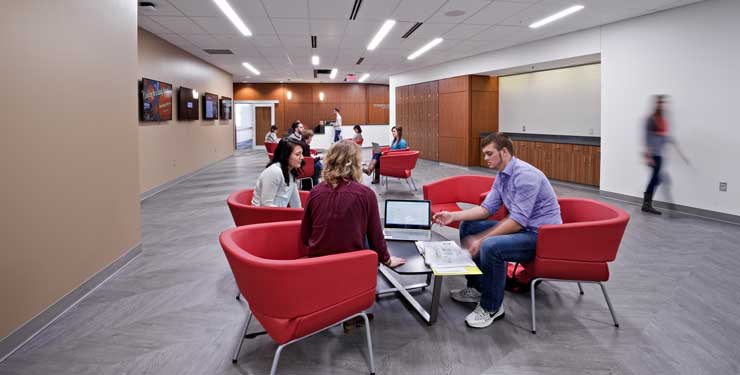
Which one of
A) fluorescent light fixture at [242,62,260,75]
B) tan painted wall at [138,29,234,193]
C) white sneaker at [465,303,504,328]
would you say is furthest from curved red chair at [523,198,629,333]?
fluorescent light fixture at [242,62,260,75]

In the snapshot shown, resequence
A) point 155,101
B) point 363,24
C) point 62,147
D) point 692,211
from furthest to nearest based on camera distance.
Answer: point 155,101
point 363,24
point 692,211
point 62,147

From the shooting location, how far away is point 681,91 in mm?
7129

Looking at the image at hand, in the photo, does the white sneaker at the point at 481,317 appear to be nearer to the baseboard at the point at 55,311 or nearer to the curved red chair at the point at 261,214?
the curved red chair at the point at 261,214

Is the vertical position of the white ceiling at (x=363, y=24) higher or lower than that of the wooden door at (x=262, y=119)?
higher

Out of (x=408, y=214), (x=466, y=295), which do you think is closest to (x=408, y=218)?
(x=408, y=214)

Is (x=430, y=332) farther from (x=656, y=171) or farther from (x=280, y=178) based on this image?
(x=656, y=171)

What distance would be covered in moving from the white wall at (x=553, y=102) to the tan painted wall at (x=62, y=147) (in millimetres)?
9125

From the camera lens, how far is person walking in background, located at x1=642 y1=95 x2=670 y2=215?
6.94 m

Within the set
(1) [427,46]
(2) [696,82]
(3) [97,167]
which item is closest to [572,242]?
(3) [97,167]

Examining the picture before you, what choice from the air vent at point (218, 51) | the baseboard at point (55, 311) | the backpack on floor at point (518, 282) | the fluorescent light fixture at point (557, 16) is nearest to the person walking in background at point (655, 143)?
the fluorescent light fixture at point (557, 16)

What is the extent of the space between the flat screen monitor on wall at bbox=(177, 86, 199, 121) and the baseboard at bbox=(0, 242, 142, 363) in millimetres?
6987

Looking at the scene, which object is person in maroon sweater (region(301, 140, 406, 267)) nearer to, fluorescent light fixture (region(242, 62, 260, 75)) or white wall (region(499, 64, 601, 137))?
white wall (region(499, 64, 601, 137))

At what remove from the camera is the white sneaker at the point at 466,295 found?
3.65 m

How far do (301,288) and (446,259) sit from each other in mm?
1008
